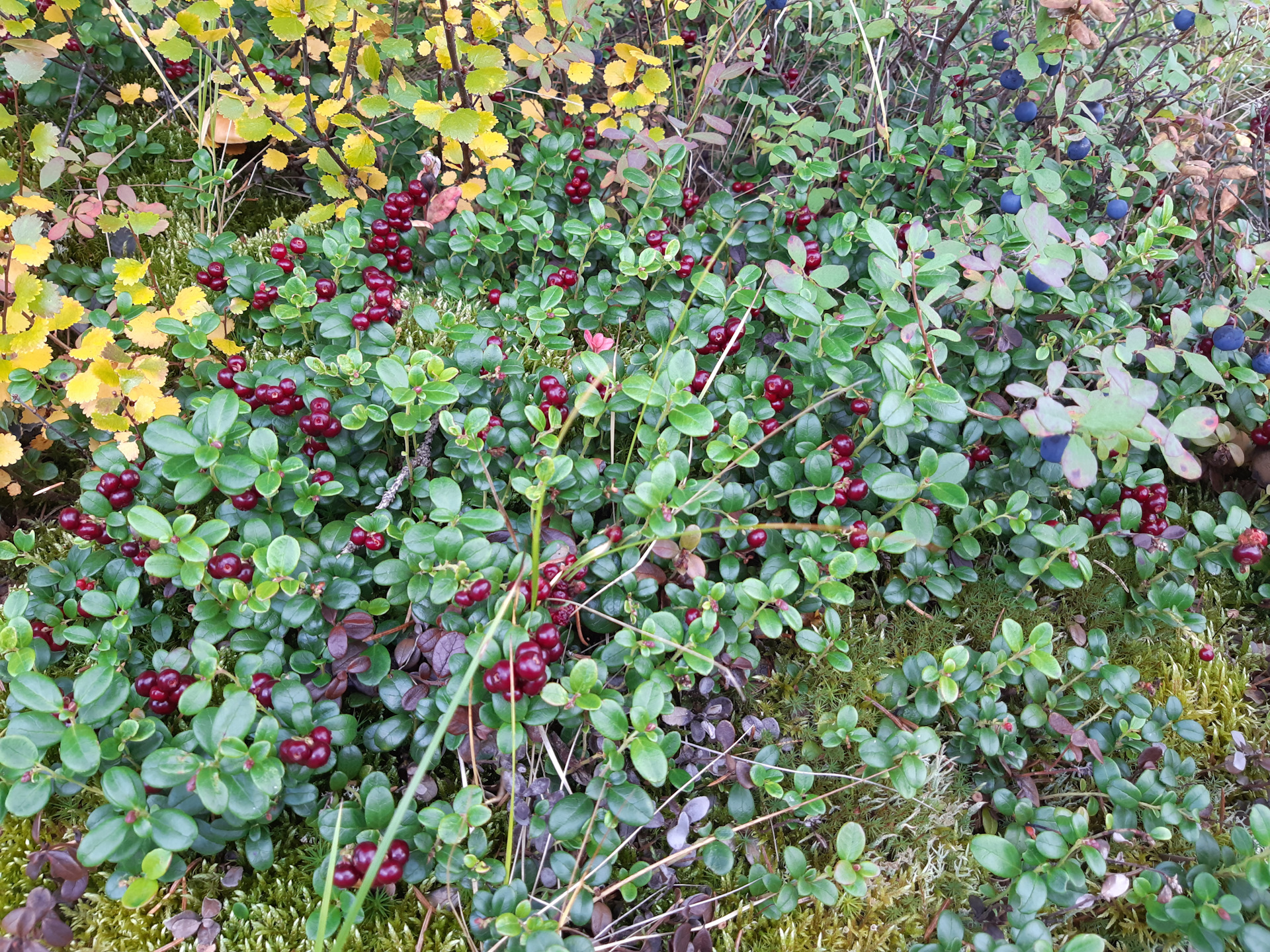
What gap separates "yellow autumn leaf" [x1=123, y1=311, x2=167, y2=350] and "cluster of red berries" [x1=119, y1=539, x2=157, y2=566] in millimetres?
584

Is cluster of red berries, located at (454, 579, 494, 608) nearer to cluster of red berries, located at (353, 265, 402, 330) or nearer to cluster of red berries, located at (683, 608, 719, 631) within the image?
cluster of red berries, located at (683, 608, 719, 631)

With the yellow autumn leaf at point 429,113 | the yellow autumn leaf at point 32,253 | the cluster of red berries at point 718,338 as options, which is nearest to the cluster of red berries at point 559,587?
the cluster of red berries at point 718,338

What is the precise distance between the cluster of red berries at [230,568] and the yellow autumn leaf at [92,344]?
759 millimetres

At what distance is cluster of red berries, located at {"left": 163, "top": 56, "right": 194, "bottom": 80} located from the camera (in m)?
3.21

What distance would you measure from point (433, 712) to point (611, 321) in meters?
1.38

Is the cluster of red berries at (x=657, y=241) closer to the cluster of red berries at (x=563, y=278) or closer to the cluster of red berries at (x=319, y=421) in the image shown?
the cluster of red berries at (x=563, y=278)

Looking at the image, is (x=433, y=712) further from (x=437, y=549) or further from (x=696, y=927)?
(x=696, y=927)

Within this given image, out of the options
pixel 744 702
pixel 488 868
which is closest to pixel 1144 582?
pixel 744 702

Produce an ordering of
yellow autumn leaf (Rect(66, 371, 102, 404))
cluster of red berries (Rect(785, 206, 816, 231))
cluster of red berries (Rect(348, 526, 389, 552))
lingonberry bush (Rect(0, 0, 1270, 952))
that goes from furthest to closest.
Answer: cluster of red berries (Rect(785, 206, 816, 231)) → yellow autumn leaf (Rect(66, 371, 102, 404)) → cluster of red berries (Rect(348, 526, 389, 552)) → lingonberry bush (Rect(0, 0, 1270, 952))

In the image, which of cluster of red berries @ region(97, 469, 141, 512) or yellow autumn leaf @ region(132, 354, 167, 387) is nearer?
cluster of red berries @ region(97, 469, 141, 512)

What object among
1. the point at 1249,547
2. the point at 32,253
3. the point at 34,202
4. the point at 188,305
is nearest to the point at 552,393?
the point at 188,305

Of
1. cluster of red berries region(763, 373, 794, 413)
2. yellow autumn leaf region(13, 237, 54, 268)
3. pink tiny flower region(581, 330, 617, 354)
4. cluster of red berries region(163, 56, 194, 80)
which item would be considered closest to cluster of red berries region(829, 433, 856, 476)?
cluster of red berries region(763, 373, 794, 413)

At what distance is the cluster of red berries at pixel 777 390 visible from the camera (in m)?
2.21

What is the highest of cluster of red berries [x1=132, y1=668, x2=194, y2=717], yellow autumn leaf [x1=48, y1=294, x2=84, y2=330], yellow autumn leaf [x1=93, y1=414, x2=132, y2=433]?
yellow autumn leaf [x1=48, y1=294, x2=84, y2=330]
